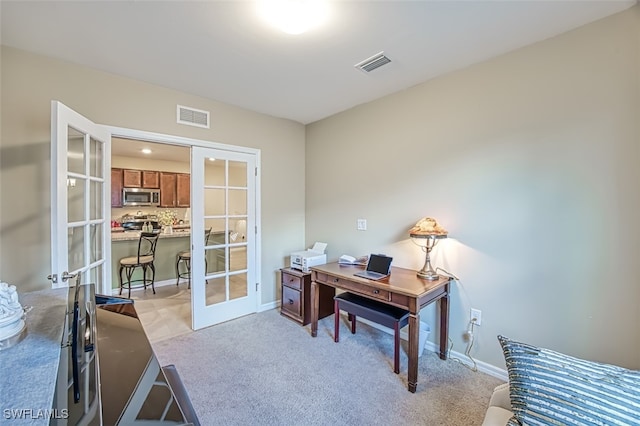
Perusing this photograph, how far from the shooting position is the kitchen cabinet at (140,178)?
5.66 metres

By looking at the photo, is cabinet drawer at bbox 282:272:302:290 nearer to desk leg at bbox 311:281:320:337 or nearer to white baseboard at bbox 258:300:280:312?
desk leg at bbox 311:281:320:337

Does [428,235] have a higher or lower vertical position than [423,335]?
higher

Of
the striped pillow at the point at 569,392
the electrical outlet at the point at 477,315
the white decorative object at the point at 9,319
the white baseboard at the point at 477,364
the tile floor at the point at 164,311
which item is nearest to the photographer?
the striped pillow at the point at 569,392

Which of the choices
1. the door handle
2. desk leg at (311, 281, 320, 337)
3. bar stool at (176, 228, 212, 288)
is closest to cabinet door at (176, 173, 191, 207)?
bar stool at (176, 228, 212, 288)

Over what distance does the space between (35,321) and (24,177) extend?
1455 mm

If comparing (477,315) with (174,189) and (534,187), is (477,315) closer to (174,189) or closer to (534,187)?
(534,187)

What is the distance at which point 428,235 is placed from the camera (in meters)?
2.25

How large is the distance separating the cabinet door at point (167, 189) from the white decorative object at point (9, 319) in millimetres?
5611

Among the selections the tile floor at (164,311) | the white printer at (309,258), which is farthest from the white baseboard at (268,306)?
the tile floor at (164,311)

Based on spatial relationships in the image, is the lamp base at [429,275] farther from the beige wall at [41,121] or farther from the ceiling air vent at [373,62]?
the beige wall at [41,121]

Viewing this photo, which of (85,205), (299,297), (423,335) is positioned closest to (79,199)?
(85,205)

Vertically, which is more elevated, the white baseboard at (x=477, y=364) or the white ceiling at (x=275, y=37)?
the white ceiling at (x=275, y=37)

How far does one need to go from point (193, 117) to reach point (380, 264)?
8.05ft

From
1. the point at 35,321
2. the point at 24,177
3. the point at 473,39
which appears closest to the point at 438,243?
the point at 473,39
